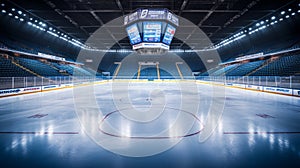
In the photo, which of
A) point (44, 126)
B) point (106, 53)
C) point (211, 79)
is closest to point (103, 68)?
point (106, 53)

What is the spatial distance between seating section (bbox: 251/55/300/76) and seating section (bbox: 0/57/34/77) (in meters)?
30.8

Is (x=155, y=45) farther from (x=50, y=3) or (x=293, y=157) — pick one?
(x=293, y=157)

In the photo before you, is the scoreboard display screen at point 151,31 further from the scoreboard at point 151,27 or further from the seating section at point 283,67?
the seating section at point 283,67

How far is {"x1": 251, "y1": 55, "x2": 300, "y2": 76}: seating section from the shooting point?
55.8 ft

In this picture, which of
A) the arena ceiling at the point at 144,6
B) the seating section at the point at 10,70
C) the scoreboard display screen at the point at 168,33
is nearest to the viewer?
the arena ceiling at the point at 144,6

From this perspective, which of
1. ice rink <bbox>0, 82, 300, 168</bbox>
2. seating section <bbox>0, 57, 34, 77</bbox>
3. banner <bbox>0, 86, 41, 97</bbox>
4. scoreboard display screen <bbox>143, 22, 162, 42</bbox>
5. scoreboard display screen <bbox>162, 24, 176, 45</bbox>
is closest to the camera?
ice rink <bbox>0, 82, 300, 168</bbox>

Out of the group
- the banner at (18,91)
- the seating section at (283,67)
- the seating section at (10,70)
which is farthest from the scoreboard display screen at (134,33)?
the seating section at (283,67)

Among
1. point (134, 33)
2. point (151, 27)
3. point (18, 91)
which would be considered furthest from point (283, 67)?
point (18, 91)

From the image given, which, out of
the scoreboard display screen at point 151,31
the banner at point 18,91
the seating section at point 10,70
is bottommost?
the banner at point 18,91

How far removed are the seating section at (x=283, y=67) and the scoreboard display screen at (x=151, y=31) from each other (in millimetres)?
15852

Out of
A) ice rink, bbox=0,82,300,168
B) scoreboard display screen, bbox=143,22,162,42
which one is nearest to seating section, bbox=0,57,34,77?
ice rink, bbox=0,82,300,168

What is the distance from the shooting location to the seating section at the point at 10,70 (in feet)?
49.7

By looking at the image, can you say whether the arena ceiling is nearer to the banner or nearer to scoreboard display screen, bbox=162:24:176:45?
scoreboard display screen, bbox=162:24:176:45

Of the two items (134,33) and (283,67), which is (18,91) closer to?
(134,33)
